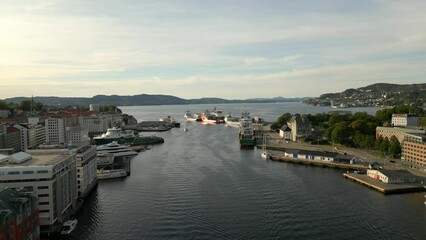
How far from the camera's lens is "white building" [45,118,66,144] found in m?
34.4

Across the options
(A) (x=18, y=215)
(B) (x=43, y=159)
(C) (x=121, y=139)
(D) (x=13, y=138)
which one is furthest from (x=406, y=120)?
(A) (x=18, y=215)

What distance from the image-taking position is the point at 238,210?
13.7 m

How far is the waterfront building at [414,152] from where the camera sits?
19.8 metres

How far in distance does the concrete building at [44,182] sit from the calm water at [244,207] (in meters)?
0.86

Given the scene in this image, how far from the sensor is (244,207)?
14047 millimetres

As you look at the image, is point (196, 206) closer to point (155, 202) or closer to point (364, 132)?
point (155, 202)

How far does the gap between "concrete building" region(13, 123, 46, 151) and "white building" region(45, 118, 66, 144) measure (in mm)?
1380

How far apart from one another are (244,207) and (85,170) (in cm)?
678

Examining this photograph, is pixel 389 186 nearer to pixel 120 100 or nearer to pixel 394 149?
pixel 394 149

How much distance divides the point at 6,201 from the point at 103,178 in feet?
31.7

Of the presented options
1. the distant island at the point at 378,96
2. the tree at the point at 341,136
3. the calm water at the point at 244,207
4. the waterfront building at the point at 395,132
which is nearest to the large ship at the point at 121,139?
the calm water at the point at 244,207

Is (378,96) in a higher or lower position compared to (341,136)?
higher

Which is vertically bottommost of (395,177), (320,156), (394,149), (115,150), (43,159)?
(395,177)

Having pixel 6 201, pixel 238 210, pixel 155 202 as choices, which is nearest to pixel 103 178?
pixel 155 202
